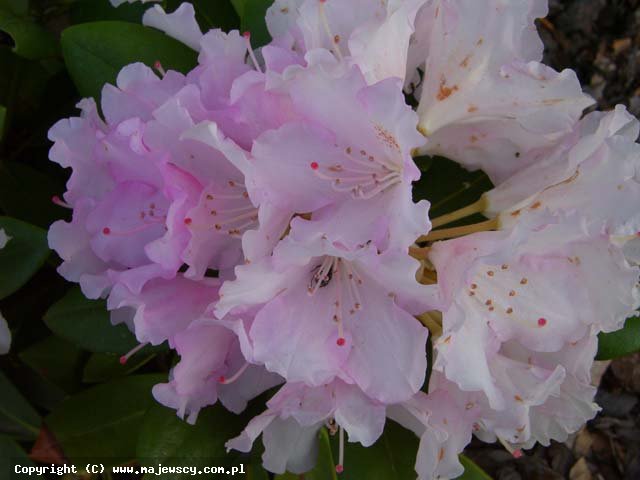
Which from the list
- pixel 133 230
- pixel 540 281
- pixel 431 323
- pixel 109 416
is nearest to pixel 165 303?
pixel 133 230

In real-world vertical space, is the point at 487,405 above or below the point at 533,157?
below

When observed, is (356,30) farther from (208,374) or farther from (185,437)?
(185,437)

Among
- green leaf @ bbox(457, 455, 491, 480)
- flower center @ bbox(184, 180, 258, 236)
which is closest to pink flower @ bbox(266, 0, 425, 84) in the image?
flower center @ bbox(184, 180, 258, 236)

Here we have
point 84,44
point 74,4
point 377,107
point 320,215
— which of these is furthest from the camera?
point 74,4

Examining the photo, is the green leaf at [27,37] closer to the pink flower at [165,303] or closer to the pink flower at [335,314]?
the pink flower at [165,303]

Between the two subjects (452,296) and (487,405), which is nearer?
(452,296)

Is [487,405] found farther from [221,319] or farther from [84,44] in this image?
[84,44]

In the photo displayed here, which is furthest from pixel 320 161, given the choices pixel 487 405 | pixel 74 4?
pixel 74 4
